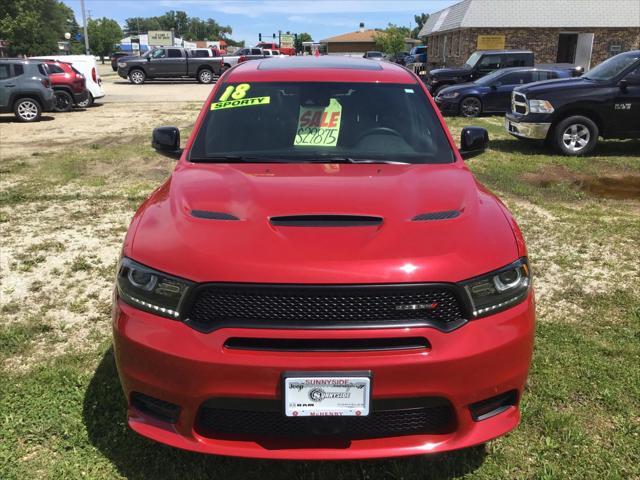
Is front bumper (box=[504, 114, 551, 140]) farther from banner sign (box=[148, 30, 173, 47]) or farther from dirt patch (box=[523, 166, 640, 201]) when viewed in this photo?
banner sign (box=[148, 30, 173, 47])

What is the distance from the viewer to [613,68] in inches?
388

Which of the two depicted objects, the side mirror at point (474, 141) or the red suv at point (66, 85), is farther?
the red suv at point (66, 85)

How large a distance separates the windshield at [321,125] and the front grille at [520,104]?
7.18 metres

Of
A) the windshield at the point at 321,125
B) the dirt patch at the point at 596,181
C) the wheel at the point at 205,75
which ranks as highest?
the windshield at the point at 321,125

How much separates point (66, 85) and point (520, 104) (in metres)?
13.5

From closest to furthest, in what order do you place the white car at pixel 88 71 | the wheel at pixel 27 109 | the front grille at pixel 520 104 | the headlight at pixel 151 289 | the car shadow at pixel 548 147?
the headlight at pixel 151 289 → the front grille at pixel 520 104 → the car shadow at pixel 548 147 → the wheel at pixel 27 109 → the white car at pixel 88 71

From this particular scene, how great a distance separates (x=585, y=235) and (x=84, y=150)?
9.02m

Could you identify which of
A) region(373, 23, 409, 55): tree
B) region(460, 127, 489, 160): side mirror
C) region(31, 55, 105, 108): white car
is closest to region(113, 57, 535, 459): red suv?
region(460, 127, 489, 160): side mirror

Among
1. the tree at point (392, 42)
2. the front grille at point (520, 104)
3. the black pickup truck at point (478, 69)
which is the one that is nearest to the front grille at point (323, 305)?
the front grille at point (520, 104)

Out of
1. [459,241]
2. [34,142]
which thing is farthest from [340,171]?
[34,142]

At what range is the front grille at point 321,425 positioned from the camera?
2.13m

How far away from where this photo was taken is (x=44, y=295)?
4395mm

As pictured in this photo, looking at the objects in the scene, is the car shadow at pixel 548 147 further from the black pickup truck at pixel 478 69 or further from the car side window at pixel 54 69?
the car side window at pixel 54 69

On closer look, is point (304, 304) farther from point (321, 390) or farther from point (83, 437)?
point (83, 437)
